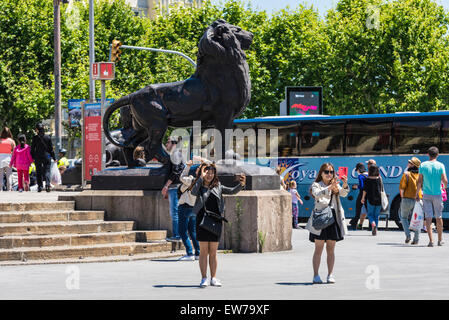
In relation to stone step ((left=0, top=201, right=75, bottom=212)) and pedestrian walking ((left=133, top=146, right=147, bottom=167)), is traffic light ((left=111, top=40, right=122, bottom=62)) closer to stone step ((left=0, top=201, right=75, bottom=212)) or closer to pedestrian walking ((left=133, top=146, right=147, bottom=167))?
pedestrian walking ((left=133, top=146, right=147, bottom=167))

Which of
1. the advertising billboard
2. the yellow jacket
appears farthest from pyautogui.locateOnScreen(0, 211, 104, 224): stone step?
the advertising billboard

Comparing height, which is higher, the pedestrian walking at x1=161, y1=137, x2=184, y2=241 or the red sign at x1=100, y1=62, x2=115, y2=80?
the red sign at x1=100, y1=62, x2=115, y2=80

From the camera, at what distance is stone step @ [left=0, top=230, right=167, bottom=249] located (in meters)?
12.7

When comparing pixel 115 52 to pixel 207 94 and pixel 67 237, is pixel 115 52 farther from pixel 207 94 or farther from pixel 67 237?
pixel 67 237

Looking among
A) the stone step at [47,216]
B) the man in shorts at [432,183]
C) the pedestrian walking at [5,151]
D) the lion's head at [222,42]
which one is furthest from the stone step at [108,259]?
the pedestrian walking at [5,151]

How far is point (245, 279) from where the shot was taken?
Answer: 10.7m

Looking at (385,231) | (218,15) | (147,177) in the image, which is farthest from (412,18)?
(147,177)

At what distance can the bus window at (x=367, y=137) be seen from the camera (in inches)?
978

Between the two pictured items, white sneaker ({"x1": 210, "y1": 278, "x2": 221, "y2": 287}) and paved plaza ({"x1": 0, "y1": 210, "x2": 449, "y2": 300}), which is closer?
paved plaza ({"x1": 0, "y1": 210, "x2": 449, "y2": 300})

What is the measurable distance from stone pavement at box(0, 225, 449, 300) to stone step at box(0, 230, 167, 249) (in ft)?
3.00
